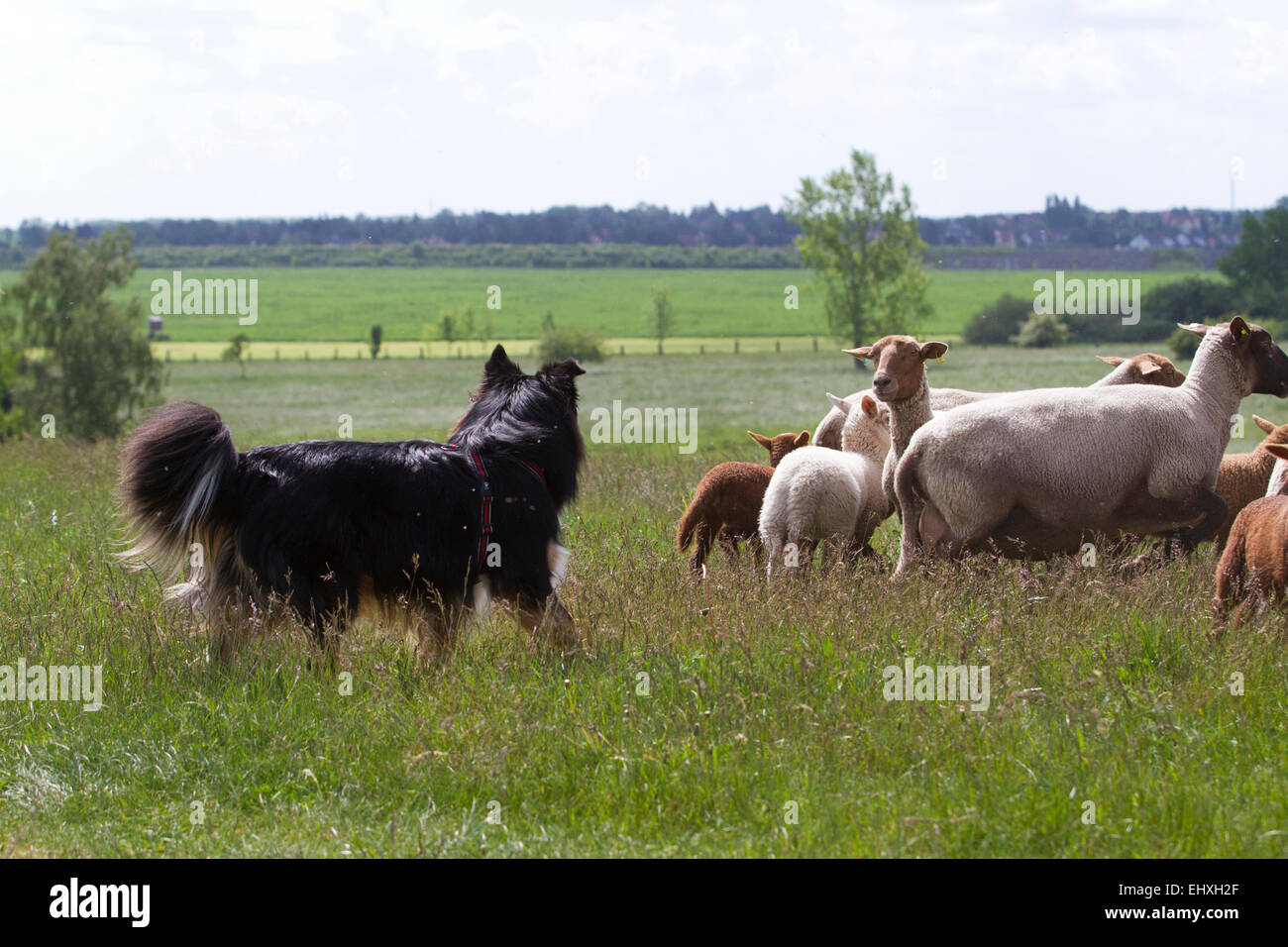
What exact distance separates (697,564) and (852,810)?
4425 millimetres

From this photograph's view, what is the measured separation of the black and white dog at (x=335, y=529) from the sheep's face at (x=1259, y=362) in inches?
201

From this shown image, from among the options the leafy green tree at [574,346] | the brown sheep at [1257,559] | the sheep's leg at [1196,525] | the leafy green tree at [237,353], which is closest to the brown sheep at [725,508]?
the sheep's leg at [1196,525]

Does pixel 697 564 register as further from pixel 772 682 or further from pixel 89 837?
pixel 89 837

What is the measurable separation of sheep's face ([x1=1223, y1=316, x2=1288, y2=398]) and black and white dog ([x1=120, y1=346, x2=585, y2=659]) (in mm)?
5105

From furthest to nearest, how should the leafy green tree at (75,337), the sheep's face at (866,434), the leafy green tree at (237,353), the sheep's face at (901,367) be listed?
1. the leafy green tree at (237,353)
2. the leafy green tree at (75,337)
3. the sheep's face at (866,434)
4. the sheep's face at (901,367)

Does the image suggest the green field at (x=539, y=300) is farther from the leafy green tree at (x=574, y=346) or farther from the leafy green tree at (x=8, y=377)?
the leafy green tree at (x=8, y=377)

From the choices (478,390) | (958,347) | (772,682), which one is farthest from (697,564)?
(958,347)

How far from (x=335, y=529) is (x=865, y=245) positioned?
73301 millimetres

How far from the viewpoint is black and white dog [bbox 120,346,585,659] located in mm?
5977

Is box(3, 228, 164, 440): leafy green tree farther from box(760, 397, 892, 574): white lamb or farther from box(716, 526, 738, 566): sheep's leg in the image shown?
box(760, 397, 892, 574): white lamb

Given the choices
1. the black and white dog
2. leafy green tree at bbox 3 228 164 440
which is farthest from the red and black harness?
leafy green tree at bbox 3 228 164 440

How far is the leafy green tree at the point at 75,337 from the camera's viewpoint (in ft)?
103

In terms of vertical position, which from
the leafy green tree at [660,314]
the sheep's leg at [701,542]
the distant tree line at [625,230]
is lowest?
the sheep's leg at [701,542]

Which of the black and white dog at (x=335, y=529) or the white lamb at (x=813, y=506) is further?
the white lamb at (x=813, y=506)
